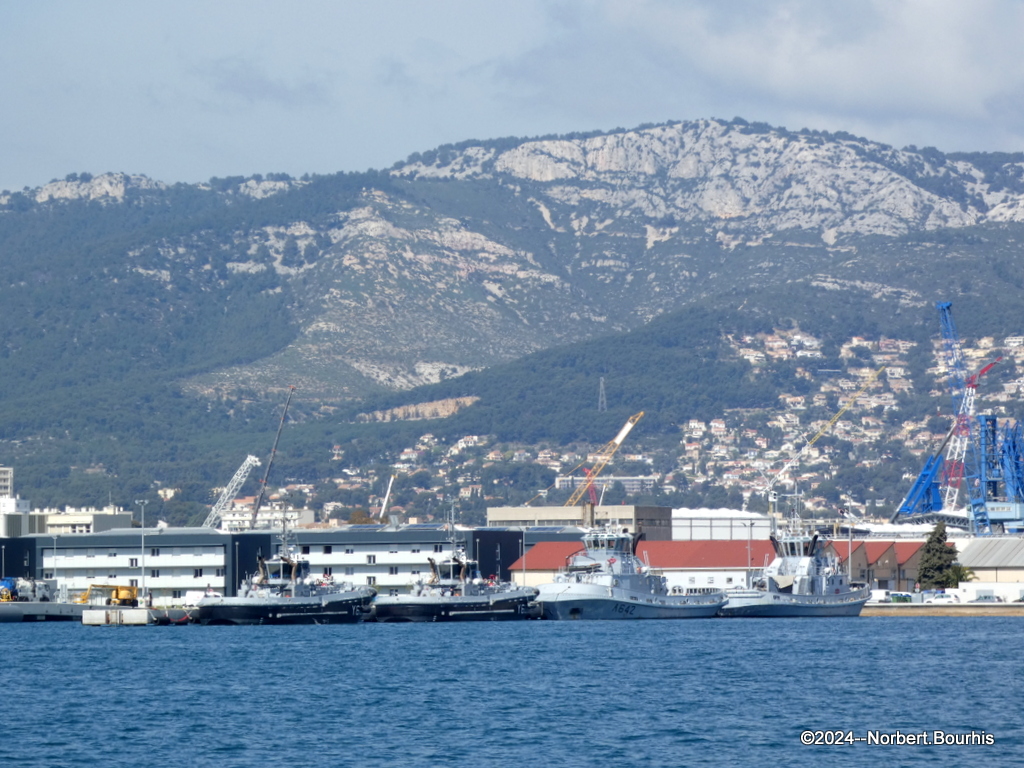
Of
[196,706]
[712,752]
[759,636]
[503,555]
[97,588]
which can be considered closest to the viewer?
[712,752]

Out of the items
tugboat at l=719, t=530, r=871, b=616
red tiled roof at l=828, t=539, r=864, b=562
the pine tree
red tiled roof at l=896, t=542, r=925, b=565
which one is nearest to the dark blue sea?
tugboat at l=719, t=530, r=871, b=616

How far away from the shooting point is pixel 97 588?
160m

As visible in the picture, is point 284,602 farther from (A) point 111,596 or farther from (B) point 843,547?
(B) point 843,547

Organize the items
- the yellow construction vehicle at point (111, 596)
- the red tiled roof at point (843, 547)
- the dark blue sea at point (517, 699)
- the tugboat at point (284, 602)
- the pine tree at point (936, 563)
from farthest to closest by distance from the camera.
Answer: the red tiled roof at point (843, 547)
the pine tree at point (936, 563)
the yellow construction vehicle at point (111, 596)
the tugboat at point (284, 602)
the dark blue sea at point (517, 699)

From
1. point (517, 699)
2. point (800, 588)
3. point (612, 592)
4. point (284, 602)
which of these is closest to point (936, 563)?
point (800, 588)

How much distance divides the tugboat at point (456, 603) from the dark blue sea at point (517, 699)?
22.4 m

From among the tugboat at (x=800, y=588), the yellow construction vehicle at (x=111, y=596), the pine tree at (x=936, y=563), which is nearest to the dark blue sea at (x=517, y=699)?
the tugboat at (x=800, y=588)

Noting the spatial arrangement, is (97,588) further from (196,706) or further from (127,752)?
(127,752)

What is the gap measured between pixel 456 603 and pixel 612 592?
11864 mm

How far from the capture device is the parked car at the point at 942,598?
5591 inches

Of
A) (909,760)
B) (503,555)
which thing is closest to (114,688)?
(909,760)

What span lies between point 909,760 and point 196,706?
101ft

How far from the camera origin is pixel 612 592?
13975cm

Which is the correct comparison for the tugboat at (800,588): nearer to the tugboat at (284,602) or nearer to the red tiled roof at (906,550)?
the red tiled roof at (906,550)
